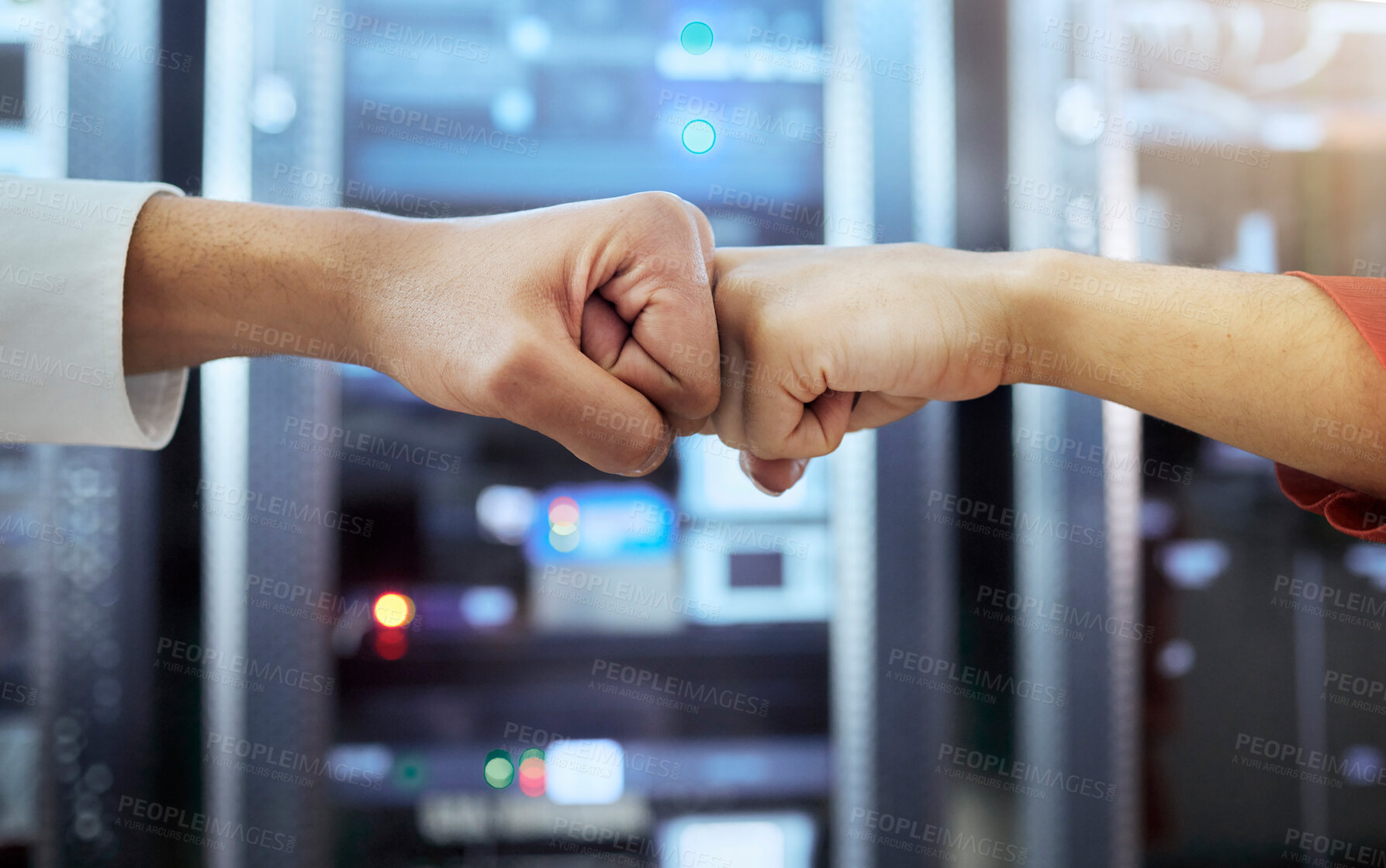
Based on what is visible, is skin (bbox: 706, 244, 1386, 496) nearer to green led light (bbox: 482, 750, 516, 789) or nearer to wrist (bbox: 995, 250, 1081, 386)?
wrist (bbox: 995, 250, 1081, 386)

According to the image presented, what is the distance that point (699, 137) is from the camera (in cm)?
163

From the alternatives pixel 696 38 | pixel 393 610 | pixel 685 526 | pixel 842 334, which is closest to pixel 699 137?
pixel 696 38

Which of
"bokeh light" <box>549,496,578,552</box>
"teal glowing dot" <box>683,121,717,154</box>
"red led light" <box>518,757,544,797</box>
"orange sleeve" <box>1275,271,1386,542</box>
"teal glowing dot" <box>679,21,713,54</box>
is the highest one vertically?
"teal glowing dot" <box>679,21,713,54</box>

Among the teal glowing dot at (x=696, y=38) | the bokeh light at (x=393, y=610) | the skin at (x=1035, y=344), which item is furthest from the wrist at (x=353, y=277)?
the teal glowing dot at (x=696, y=38)

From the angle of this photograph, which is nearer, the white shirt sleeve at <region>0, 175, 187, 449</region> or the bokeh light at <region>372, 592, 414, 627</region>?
the white shirt sleeve at <region>0, 175, 187, 449</region>

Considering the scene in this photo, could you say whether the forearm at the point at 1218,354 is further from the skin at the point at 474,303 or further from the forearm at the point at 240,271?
the forearm at the point at 240,271

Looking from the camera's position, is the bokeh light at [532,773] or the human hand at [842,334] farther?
the bokeh light at [532,773]

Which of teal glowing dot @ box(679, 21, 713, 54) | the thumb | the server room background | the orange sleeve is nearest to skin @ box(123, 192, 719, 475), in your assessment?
the thumb

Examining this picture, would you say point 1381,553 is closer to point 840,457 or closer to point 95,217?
point 840,457

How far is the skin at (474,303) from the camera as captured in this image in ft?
2.32

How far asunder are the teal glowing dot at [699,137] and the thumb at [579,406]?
41.4 inches

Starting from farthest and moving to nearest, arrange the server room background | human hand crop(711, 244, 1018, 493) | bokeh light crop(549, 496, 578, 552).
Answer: bokeh light crop(549, 496, 578, 552) → the server room background → human hand crop(711, 244, 1018, 493)

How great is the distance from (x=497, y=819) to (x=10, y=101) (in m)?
1.78

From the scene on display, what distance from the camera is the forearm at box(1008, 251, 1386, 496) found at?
720 mm
